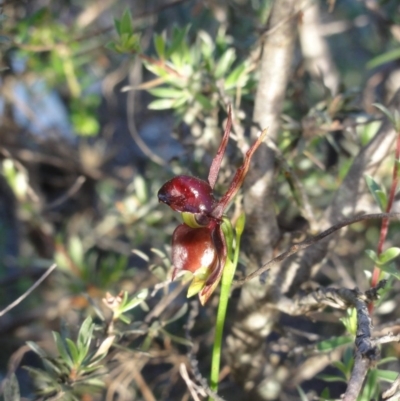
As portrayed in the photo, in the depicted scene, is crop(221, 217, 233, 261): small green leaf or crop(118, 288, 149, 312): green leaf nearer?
crop(221, 217, 233, 261): small green leaf

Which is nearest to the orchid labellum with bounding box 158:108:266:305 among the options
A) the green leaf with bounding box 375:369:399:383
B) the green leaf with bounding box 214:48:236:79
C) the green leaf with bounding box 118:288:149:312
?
the green leaf with bounding box 118:288:149:312

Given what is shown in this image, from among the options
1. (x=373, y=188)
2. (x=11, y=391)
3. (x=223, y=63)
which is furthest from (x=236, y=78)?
(x=11, y=391)

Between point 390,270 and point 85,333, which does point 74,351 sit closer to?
point 85,333

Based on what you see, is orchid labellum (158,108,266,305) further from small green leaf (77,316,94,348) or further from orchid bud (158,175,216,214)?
small green leaf (77,316,94,348)

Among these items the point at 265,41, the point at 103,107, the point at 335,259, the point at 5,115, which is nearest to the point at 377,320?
the point at 335,259

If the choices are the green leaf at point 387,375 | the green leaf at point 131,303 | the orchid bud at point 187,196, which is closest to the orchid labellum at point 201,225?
the orchid bud at point 187,196

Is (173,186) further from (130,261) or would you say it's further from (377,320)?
(130,261)

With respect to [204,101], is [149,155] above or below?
below
